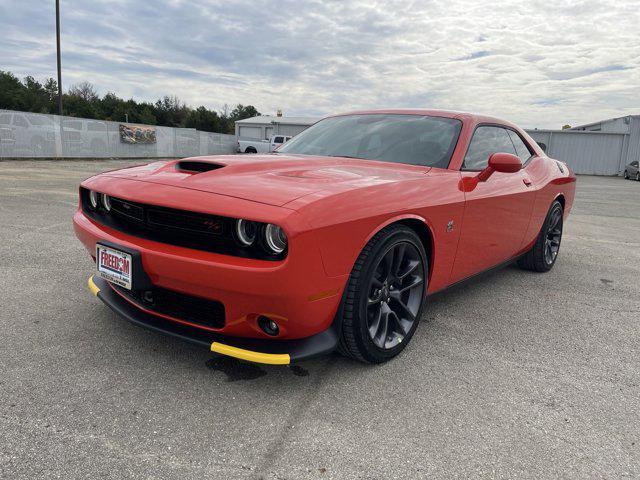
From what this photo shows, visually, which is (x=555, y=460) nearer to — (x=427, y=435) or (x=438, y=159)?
(x=427, y=435)

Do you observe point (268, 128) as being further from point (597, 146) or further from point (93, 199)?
point (93, 199)

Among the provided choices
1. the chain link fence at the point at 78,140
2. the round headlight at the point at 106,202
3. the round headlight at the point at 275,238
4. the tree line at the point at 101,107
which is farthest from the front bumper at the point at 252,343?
the tree line at the point at 101,107

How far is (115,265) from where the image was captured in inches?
87.2

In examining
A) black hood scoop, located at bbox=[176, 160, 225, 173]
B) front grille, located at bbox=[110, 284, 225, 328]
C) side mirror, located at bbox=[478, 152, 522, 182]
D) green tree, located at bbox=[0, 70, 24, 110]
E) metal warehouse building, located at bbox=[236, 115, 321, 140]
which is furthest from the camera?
green tree, located at bbox=[0, 70, 24, 110]

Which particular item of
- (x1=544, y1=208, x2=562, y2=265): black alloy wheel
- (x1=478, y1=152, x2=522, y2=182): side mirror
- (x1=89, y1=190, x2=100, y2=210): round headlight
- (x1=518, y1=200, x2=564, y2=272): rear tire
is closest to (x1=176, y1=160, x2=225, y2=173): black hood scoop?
(x1=89, y1=190, x2=100, y2=210): round headlight

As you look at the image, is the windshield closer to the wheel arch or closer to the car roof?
the car roof

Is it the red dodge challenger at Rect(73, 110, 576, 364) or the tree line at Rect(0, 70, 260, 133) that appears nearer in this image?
the red dodge challenger at Rect(73, 110, 576, 364)

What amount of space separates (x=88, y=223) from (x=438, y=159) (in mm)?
2074

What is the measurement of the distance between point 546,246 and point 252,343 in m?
3.44

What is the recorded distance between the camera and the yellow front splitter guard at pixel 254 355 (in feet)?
6.47

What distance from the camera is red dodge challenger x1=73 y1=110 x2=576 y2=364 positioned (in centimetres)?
195

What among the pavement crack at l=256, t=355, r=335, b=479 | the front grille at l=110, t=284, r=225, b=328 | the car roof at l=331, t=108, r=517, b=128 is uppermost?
the car roof at l=331, t=108, r=517, b=128

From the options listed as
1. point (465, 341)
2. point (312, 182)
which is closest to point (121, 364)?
point (312, 182)

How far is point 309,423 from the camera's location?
194cm
